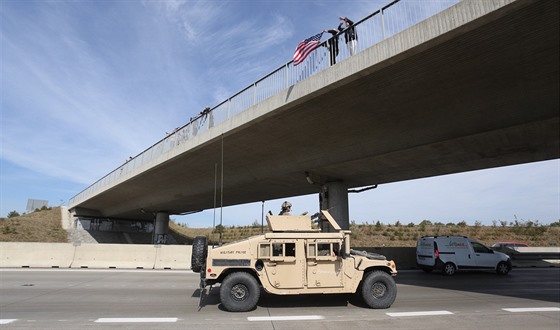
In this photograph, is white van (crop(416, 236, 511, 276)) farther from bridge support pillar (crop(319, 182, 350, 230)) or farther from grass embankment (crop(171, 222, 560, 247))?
grass embankment (crop(171, 222, 560, 247))

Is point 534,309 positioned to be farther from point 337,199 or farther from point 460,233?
point 460,233

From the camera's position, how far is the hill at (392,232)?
33.2 metres

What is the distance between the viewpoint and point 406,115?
12.3 m

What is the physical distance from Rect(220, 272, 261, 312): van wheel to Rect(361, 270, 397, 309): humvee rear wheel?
229 cm

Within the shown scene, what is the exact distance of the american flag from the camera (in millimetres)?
12459

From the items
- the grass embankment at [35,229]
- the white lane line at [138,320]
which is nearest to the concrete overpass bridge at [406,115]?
the white lane line at [138,320]

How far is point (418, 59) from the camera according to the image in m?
9.35

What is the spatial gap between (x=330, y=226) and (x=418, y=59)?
5.13 meters

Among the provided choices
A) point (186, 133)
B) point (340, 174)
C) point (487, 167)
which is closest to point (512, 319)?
point (487, 167)

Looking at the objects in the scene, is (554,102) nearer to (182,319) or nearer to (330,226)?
(330,226)

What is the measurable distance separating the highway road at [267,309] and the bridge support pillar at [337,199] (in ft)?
28.2

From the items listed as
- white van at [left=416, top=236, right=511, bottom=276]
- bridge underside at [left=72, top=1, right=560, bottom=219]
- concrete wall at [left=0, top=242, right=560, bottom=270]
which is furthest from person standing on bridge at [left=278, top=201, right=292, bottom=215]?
concrete wall at [left=0, top=242, right=560, bottom=270]

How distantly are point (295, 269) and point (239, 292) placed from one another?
1.25 metres

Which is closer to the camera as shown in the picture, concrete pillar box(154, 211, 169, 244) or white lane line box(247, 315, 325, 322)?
white lane line box(247, 315, 325, 322)
